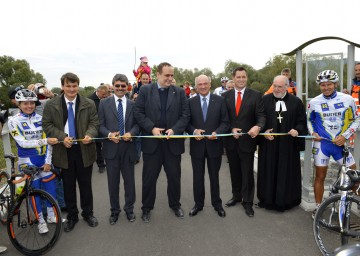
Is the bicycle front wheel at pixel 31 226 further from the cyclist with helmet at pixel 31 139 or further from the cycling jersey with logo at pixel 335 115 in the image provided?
the cycling jersey with logo at pixel 335 115

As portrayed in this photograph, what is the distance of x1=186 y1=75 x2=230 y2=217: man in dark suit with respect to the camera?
482 centimetres

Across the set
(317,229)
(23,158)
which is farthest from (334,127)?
(23,158)

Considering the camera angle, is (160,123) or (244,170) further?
(244,170)

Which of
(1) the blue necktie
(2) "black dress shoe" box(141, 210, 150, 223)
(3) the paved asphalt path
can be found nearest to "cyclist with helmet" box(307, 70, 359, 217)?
(3) the paved asphalt path

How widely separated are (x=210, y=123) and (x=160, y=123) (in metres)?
0.80

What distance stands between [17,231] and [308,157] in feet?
15.3

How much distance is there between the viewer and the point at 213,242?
4047 mm

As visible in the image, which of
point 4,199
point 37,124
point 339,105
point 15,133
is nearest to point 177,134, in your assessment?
point 37,124

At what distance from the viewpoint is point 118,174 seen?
15.8ft

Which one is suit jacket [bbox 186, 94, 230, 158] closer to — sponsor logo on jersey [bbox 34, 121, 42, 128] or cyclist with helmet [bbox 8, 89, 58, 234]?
cyclist with helmet [bbox 8, 89, 58, 234]

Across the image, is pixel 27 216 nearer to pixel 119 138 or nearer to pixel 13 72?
pixel 119 138

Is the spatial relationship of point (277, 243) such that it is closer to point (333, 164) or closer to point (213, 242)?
point (213, 242)

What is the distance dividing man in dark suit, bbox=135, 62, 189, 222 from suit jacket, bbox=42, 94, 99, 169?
724mm

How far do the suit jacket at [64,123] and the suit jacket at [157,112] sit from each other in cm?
72
